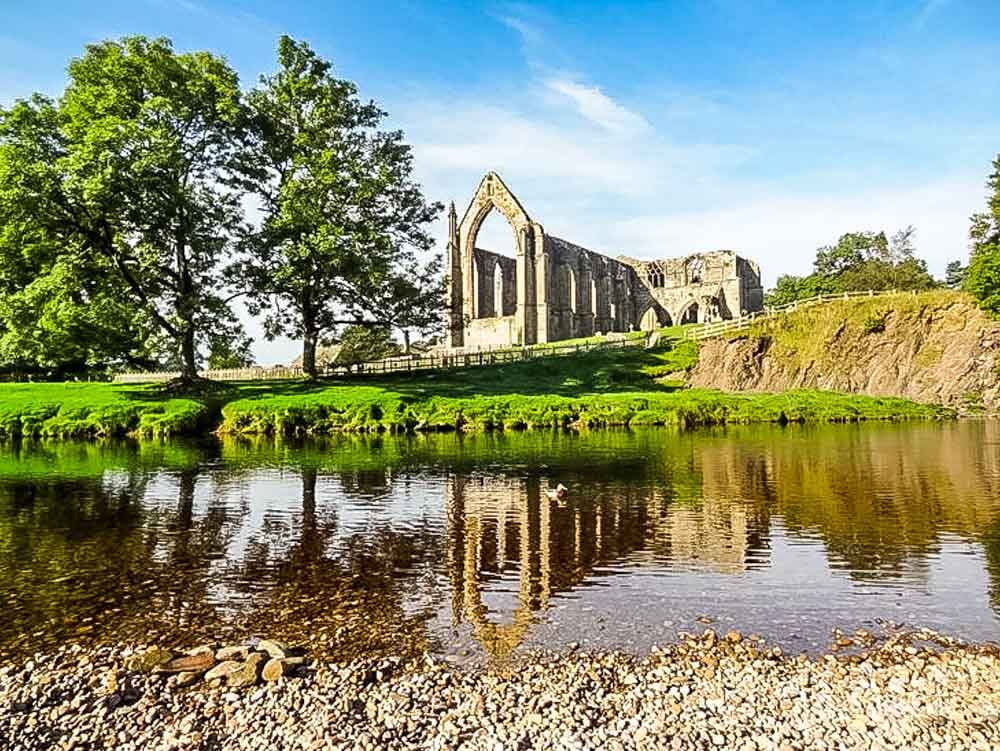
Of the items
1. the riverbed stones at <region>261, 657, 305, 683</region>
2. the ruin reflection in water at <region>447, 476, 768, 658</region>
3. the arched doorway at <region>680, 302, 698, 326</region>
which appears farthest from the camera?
the arched doorway at <region>680, 302, 698, 326</region>

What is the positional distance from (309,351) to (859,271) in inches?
2700

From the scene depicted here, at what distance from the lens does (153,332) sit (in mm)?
41719

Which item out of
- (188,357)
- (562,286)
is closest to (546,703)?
(188,357)

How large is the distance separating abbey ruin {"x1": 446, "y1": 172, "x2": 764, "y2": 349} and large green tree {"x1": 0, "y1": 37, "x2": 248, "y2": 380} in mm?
34732

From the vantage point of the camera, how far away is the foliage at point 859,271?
8225 cm

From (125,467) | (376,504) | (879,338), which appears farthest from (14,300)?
(879,338)

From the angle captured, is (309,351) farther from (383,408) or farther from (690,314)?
(690,314)

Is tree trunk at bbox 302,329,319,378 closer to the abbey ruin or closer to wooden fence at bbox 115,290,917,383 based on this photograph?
wooden fence at bbox 115,290,917,383

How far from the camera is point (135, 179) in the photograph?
3922cm

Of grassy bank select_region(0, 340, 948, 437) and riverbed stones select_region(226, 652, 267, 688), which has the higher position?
grassy bank select_region(0, 340, 948, 437)

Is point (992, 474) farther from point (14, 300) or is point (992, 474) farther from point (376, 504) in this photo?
point (14, 300)

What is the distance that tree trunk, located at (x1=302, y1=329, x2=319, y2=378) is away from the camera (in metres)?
50.8

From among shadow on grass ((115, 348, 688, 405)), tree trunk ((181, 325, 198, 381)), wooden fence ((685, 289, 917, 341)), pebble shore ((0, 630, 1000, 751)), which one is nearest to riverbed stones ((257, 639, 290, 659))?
pebble shore ((0, 630, 1000, 751))

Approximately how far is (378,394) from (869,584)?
1435 inches
